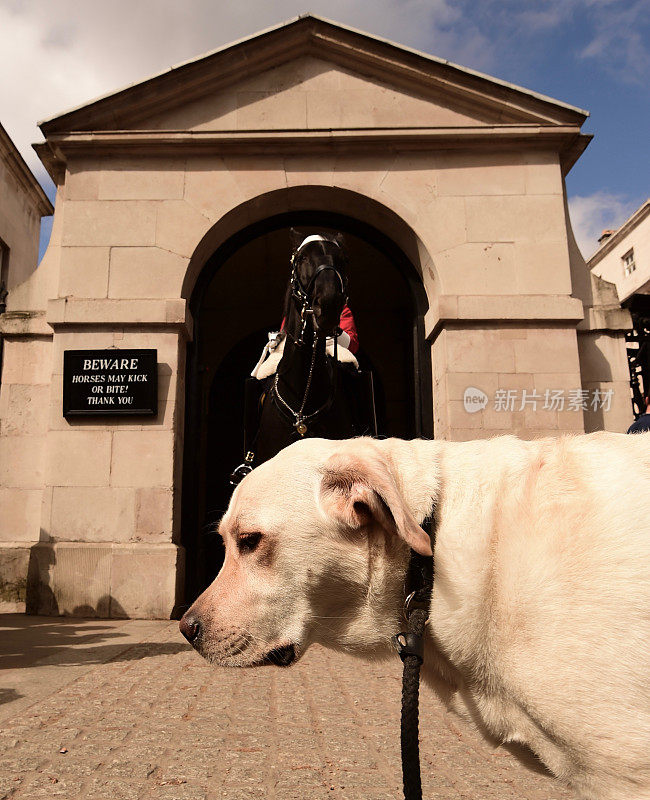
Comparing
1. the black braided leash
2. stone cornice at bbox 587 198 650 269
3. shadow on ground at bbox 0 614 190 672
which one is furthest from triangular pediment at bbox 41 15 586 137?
stone cornice at bbox 587 198 650 269

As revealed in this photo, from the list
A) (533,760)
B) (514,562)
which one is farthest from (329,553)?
(533,760)

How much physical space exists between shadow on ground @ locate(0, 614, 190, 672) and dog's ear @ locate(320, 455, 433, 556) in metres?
3.95

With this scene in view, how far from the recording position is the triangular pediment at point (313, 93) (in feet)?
30.0

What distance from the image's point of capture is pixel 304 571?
7.29 ft

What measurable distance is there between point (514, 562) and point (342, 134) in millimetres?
8139

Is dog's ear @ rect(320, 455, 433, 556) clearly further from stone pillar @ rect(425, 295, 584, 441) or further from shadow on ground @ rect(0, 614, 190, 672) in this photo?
stone pillar @ rect(425, 295, 584, 441)

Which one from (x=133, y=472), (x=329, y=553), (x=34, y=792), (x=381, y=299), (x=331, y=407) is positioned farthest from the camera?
(x=381, y=299)

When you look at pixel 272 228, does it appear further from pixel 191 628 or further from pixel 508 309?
pixel 191 628

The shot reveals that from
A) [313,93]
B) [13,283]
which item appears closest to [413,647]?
[313,93]

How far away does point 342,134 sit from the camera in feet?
29.4

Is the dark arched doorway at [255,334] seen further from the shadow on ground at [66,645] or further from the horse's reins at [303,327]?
the horse's reins at [303,327]

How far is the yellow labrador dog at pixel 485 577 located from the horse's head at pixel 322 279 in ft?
10.8

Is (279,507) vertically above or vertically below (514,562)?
above

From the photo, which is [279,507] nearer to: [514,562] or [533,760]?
[514,562]
